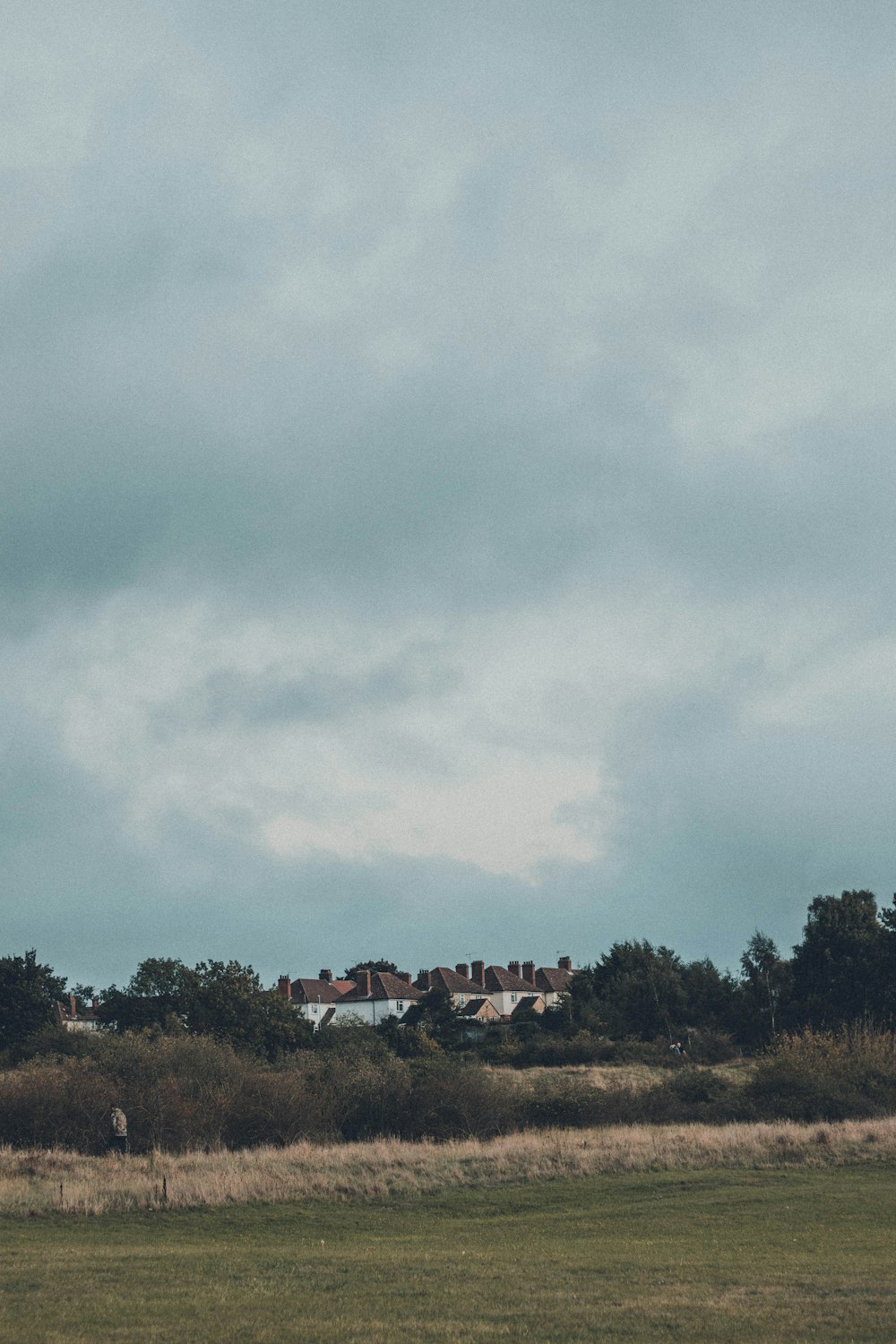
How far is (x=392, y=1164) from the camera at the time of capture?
31.3m

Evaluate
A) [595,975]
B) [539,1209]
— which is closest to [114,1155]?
[539,1209]

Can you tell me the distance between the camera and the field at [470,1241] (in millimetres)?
13648

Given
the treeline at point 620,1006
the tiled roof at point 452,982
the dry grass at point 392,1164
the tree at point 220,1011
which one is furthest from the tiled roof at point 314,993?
the dry grass at point 392,1164

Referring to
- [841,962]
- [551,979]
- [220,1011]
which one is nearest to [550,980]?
[551,979]

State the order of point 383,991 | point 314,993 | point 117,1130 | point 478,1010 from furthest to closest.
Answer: point 314,993, point 383,991, point 478,1010, point 117,1130

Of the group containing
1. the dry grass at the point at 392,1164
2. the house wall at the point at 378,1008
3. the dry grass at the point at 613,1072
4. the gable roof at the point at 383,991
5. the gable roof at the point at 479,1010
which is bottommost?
the dry grass at the point at 613,1072

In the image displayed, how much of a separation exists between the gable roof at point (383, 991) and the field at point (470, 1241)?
75.3 meters

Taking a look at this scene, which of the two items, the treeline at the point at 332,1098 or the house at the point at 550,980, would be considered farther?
the house at the point at 550,980

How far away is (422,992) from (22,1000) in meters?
45.0

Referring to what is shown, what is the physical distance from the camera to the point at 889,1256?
729 inches

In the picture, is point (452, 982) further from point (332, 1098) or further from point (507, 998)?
point (332, 1098)

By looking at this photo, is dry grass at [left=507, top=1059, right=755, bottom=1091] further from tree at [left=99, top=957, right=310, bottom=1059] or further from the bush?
tree at [left=99, top=957, right=310, bottom=1059]

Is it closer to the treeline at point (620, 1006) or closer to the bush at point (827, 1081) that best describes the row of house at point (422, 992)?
the treeline at point (620, 1006)

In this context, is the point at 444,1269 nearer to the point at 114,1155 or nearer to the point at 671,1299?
the point at 671,1299
